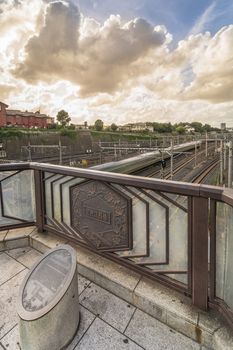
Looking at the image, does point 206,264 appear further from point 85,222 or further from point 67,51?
point 67,51

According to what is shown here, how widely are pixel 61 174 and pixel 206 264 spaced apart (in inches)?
56.8

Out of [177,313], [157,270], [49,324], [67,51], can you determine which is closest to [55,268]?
[49,324]

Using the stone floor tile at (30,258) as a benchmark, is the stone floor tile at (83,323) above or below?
below

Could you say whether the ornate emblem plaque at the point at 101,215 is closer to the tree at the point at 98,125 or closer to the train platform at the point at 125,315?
the train platform at the point at 125,315

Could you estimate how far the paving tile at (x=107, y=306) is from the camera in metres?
1.39

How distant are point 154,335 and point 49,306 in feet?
2.35

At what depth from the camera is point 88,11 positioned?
540 centimetres

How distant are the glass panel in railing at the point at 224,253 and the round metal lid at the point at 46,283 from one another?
0.90 metres

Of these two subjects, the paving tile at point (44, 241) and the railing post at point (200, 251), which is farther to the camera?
the paving tile at point (44, 241)

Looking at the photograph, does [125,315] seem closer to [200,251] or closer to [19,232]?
[200,251]

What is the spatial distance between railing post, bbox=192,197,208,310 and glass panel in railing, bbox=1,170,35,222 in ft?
6.11

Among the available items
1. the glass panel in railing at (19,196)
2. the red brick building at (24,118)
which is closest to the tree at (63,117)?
the red brick building at (24,118)

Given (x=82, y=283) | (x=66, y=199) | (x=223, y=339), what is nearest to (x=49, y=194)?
(x=66, y=199)

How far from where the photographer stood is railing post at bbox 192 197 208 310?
1.21 m
